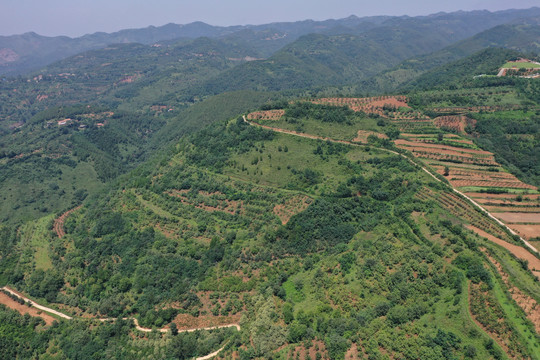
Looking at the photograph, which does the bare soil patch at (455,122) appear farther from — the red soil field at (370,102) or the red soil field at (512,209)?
the red soil field at (512,209)

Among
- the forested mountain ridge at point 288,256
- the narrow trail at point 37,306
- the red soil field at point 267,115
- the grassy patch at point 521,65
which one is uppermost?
the grassy patch at point 521,65

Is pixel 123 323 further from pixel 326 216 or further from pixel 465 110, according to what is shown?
pixel 465 110

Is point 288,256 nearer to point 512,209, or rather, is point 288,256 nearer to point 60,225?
point 512,209

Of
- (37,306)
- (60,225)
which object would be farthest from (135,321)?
(60,225)

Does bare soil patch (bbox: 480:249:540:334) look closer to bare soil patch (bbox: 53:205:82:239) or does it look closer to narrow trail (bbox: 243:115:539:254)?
narrow trail (bbox: 243:115:539:254)

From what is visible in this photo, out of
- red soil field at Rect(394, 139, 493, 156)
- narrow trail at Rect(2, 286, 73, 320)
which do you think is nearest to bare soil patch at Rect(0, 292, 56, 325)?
narrow trail at Rect(2, 286, 73, 320)

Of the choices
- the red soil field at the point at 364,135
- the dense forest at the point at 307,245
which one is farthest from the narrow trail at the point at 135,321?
the red soil field at the point at 364,135

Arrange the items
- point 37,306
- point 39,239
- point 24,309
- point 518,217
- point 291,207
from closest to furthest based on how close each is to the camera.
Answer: point 518,217
point 24,309
point 37,306
point 291,207
point 39,239

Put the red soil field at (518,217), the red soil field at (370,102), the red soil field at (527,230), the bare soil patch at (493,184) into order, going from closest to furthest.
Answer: the red soil field at (527,230)
the red soil field at (518,217)
the bare soil patch at (493,184)
the red soil field at (370,102)

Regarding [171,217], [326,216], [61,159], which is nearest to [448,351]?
[326,216]
